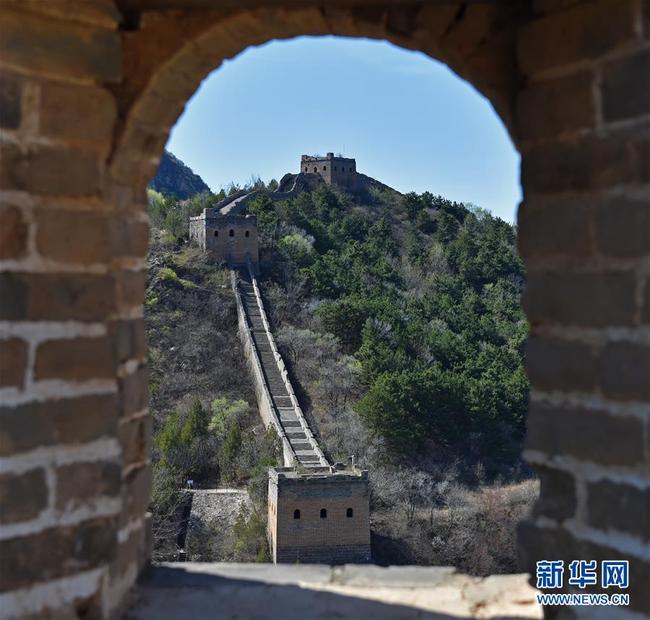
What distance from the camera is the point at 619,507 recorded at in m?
1.97

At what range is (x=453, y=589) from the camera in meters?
2.70

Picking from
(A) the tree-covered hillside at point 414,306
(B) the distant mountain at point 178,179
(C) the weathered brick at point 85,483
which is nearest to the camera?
(C) the weathered brick at point 85,483

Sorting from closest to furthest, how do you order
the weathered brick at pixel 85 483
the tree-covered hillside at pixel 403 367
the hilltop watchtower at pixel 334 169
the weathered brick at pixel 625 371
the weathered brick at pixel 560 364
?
the weathered brick at pixel 625 371 → the weathered brick at pixel 560 364 → the weathered brick at pixel 85 483 → the tree-covered hillside at pixel 403 367 → the hilltop watchtower at pixel 334 169

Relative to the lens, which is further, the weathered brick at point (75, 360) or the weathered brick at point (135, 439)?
the weathered brick at point (135, 439)

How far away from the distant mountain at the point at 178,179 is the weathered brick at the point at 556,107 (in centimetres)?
7992

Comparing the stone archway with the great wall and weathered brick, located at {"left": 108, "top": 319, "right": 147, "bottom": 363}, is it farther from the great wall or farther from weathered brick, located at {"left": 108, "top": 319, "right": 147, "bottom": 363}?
the great wall

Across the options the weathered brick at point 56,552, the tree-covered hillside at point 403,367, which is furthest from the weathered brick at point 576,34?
the tree-covered hillside at point 403,367

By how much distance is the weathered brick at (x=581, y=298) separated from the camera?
1982 millimetres

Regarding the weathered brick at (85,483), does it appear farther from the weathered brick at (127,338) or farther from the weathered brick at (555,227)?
the weathered brick at (555,227)

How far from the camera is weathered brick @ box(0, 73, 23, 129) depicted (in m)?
2.08

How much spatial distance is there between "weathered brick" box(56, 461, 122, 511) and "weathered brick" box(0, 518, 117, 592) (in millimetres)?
64

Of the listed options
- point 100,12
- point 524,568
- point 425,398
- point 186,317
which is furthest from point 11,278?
point 186,317

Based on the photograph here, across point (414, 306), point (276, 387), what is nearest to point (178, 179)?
point (414, 306)

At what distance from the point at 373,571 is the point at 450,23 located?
1852 millimetres
